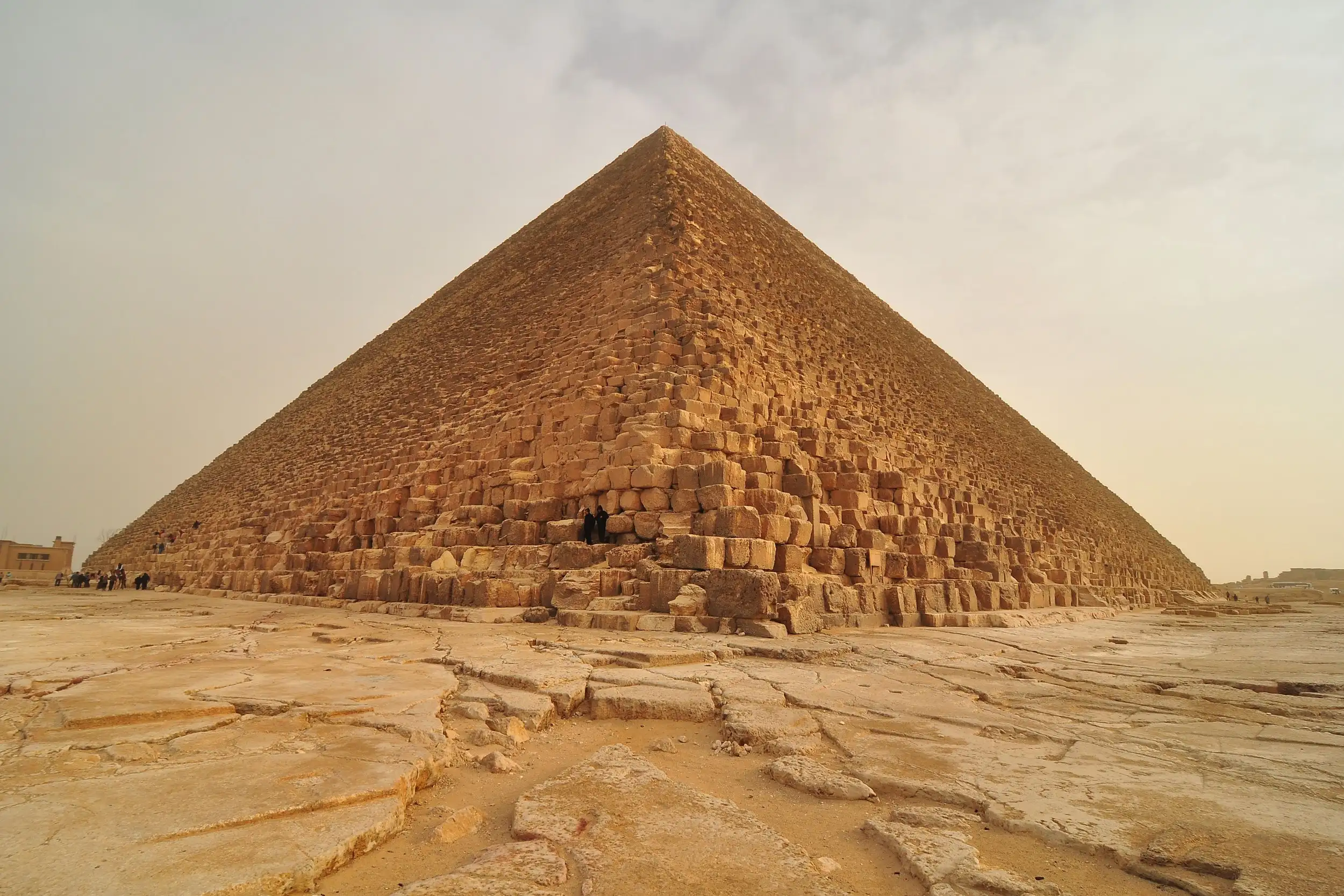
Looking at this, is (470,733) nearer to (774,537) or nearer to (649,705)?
(649,705)

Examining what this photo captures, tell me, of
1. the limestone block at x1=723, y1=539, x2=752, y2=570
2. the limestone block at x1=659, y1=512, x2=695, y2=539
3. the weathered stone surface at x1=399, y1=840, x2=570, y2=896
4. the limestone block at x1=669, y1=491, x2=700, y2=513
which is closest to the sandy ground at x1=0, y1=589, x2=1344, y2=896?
the weathered stone surface at x1=399, y1=840, x2=570, y2=896

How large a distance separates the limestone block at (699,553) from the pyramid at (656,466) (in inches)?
1.0

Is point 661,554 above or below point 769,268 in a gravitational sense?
below

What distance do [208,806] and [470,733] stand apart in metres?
0.99

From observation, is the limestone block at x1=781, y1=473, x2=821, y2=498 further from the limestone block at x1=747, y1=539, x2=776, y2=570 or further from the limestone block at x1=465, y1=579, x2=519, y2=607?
the limestone block at x1=465, y1=579, x2=519, y2=607

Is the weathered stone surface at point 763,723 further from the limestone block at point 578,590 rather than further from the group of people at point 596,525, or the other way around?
the group of people at point 596,525

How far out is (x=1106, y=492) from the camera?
29.1m

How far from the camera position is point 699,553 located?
6.12 metres

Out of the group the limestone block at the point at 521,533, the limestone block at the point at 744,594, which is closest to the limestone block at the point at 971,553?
the limestone block at the point at 744,594

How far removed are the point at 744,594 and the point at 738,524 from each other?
3.17 ft

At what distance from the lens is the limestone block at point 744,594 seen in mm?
5469

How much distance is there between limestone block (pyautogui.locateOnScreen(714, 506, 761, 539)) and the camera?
636 centimetres

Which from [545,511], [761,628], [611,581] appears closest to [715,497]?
[611,581]

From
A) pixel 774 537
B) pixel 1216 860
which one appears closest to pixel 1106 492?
pixel 774 537
